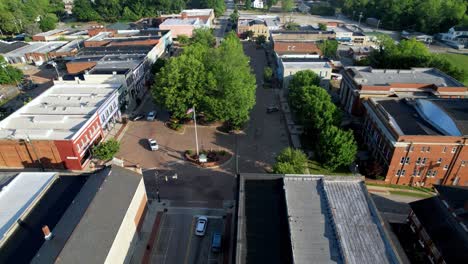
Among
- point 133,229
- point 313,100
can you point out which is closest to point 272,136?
point 313,100

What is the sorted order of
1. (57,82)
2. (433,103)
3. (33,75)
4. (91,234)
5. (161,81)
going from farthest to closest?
1. (33,75)
2. (57,82)
3. (161,81)
4. (433,103)
5. (91,234)

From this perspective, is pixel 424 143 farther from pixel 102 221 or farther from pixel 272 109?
pixel 102 221

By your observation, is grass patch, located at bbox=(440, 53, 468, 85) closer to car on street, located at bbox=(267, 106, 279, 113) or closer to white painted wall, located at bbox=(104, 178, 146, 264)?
car on street, located at bbox=(267, 106, 279, 113)

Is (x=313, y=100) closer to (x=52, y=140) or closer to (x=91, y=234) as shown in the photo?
(x=91, y=234)

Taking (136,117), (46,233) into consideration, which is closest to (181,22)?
(136,117)

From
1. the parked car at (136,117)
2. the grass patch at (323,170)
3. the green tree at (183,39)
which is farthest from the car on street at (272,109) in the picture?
the green tree at (183,39)
